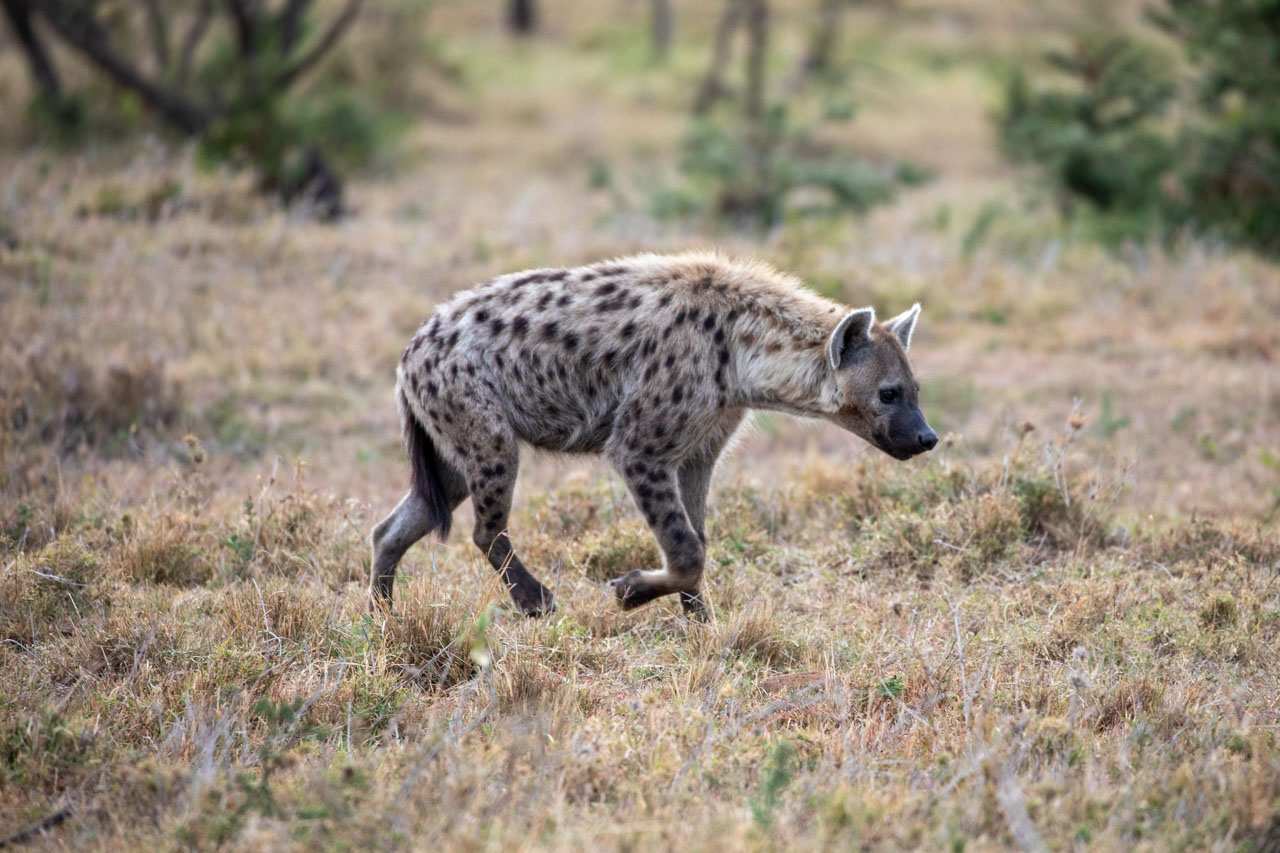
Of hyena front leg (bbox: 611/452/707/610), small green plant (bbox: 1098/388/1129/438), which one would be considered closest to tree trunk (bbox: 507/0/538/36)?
small green plant (bbox: 1098/388/1129/438)

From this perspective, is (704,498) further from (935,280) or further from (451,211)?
(451,211)

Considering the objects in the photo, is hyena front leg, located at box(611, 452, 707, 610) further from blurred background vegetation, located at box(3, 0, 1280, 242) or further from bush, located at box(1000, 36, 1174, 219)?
bush, located at box(1000, 36, 1174, 219)

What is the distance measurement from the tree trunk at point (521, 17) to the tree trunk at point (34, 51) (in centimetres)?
1568

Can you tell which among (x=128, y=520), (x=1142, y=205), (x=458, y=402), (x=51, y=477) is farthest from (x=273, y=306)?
(x=1142, y=205)

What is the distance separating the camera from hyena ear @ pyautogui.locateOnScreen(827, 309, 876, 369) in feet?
13.8

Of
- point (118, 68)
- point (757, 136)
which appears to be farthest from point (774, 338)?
point (118, 68)

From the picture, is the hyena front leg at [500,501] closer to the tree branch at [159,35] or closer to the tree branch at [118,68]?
the tree branch at [118,68]

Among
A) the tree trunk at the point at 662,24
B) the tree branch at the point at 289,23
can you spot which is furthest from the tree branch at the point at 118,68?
the tree trunk at the point at 662,24

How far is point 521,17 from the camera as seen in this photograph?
28375 millimetres

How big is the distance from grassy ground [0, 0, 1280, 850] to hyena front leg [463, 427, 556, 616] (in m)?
0.15

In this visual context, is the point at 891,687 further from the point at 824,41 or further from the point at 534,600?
the point at 824,41

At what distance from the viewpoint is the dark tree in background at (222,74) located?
11.9 metres

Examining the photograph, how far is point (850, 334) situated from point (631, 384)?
2.62 ft

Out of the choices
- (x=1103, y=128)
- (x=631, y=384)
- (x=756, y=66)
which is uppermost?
(x=756, y=66)
